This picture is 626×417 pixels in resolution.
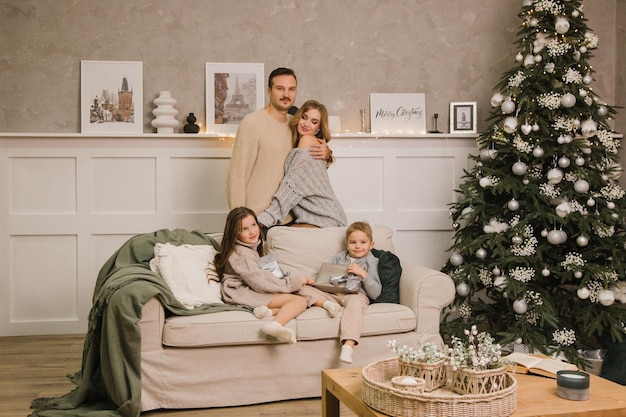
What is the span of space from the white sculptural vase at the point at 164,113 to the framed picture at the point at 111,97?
0.15 m

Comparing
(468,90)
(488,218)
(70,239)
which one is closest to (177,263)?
(70,239)

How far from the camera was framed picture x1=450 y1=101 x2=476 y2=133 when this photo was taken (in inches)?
212

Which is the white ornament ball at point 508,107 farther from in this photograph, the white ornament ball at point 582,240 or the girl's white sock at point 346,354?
the girl's white sock at point 346,354

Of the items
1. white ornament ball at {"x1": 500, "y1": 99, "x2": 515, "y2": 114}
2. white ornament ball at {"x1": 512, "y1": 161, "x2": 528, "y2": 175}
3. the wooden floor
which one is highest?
white ornament ball at {"x1": 500, "y1": 99, "x2": 515, "y2": 114}

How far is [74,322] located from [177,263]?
1.74 metres

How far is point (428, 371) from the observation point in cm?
239

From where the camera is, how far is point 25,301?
4.98 metres

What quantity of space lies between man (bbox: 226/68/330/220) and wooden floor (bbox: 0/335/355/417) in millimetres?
1387

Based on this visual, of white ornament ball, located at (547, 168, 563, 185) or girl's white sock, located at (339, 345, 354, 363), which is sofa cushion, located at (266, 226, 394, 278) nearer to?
girl's white sock, located at (339, 345, 354, 363)

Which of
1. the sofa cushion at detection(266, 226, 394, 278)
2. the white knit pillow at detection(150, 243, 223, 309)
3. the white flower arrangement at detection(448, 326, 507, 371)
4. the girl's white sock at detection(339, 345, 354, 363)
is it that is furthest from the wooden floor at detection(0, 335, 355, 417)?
the white flower arrangement at detection(448, 326, 507, 371)

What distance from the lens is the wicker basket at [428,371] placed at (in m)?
2.39

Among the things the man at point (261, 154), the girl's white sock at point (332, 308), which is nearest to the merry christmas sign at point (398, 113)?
the man at point (261, 154)

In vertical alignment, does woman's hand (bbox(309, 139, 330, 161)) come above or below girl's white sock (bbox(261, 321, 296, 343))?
above

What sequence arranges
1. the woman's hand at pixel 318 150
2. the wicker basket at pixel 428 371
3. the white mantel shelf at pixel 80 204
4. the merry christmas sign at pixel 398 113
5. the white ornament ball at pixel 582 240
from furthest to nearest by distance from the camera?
the merry christmas sign at pixel 398 113 → the white mantel shelf at pixel 80 204 → the woman's hand at pixel 318 150 → the white ornament ball at pixel 582 240 → the wicker basket at pixel 428 371
